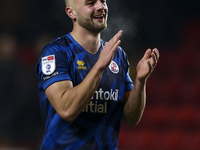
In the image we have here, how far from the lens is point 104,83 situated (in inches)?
62.4

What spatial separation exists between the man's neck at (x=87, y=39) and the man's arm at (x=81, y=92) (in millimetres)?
244

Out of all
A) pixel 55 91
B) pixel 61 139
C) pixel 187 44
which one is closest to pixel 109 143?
pixel 61 139

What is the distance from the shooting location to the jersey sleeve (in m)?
1.44

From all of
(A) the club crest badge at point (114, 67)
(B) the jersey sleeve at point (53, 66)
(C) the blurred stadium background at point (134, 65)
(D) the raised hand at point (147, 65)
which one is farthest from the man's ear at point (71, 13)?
(C) the blurred stadium background at point (134, 65)

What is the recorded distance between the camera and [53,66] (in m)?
1.47

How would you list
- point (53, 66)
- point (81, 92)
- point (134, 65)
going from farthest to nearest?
point (134, 65), point (53, 66), point (81, 92)

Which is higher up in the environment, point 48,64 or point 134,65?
point 48,64

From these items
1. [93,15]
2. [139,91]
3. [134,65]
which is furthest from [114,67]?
[134,65]

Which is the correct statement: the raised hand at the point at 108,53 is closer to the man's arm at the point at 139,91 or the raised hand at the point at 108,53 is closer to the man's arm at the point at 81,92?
the man's arm at the point at 81,92

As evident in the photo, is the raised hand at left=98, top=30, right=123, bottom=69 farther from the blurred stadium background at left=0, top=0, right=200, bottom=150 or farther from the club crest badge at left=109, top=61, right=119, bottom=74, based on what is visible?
the blurred stadium background at left=0, top=0, right=200, bottom=150

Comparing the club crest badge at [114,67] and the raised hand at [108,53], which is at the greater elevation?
the raised hand at [108,53]

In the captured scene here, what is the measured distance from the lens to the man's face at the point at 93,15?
5.07ft

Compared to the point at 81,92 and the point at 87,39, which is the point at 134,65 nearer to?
the point at 87,39

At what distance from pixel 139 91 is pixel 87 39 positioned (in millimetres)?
352
